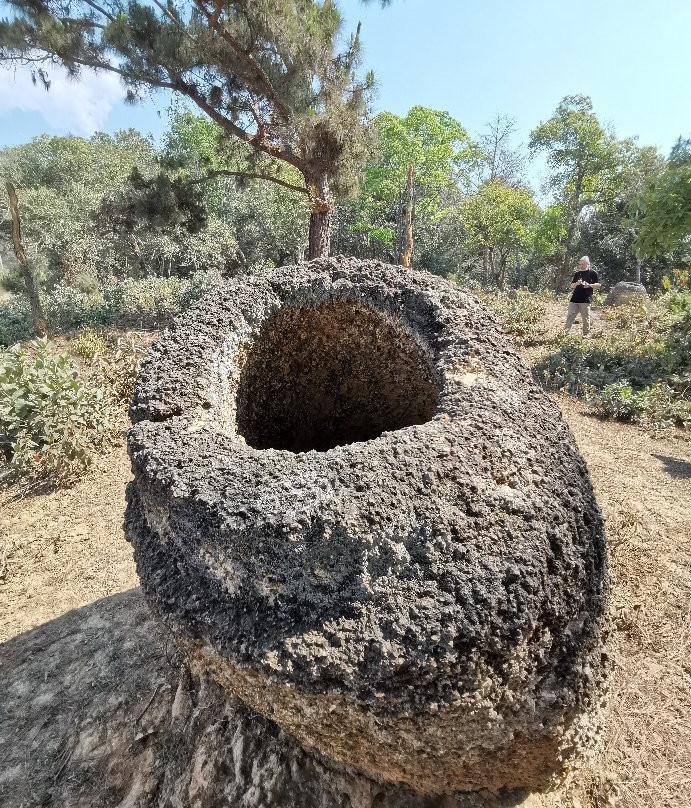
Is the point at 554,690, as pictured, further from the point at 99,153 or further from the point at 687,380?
the point at 99,153

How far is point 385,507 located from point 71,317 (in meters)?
11.6

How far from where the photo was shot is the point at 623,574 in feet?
7.79

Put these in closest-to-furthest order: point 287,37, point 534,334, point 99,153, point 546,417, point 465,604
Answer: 1. point 465,604
2. point 546,417
3. point 287,37
4. point 534,334
5. point 99,153

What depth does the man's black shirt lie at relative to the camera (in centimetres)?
784

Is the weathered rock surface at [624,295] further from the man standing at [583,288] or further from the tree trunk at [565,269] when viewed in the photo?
the tree trunk at [565,269]

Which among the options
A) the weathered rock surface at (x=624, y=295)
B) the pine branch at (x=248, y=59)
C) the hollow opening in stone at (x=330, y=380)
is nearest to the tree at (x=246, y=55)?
the pine branch at (x=248, y=59)

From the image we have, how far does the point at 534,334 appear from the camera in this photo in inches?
347

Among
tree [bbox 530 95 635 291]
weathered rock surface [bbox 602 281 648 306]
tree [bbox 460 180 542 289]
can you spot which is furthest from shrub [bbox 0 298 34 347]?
tree [bbox 530 95 635 291]

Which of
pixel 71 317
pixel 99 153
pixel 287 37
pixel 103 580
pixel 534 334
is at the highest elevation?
pixel 99 153

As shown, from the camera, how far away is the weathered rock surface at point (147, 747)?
1272 mm

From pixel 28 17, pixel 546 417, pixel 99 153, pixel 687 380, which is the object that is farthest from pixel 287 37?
pixel 99 153

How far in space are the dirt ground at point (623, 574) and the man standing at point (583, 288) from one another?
10.8ft

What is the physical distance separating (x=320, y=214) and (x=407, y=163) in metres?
12.1

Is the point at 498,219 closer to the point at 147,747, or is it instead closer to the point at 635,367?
the point at 635,367
